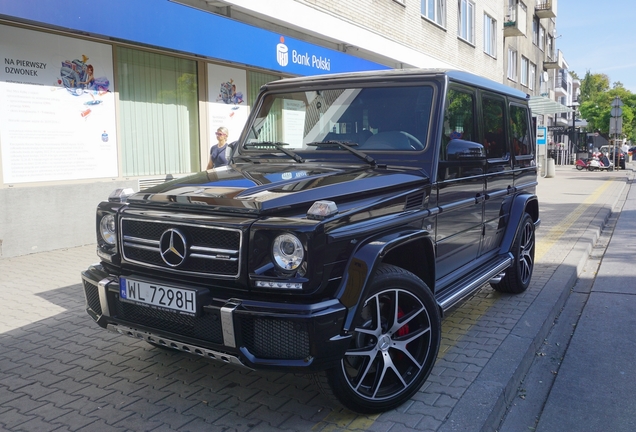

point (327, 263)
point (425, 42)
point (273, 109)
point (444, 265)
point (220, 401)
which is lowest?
point (220, 401)

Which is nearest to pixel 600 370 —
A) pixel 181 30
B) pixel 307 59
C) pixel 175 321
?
pixel 175 321

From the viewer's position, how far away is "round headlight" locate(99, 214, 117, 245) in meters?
3.50

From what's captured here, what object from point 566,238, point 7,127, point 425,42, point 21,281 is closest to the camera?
point 21,281

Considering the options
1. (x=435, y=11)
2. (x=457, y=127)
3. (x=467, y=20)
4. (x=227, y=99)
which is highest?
(x=467, y=20)

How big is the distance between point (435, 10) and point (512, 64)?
14.5 metres

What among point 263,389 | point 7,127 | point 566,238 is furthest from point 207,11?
point 263,389

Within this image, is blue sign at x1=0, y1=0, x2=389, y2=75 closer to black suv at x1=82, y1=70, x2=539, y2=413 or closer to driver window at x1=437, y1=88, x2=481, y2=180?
black suv at x1=82, y1=70, x2=539, y2=413

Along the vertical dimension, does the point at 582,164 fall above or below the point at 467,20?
below

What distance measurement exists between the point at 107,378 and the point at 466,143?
2.94 m

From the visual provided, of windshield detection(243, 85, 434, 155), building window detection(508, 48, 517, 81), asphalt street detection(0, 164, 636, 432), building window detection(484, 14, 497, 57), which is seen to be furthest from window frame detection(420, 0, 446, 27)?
windshield detection(243, 85, 434, 155)

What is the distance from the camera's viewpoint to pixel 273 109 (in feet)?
15.8

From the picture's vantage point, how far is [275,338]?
2.74 meters

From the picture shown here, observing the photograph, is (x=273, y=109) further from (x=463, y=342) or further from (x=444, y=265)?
(x=463, y=342)

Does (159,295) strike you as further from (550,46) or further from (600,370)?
(550,46)
